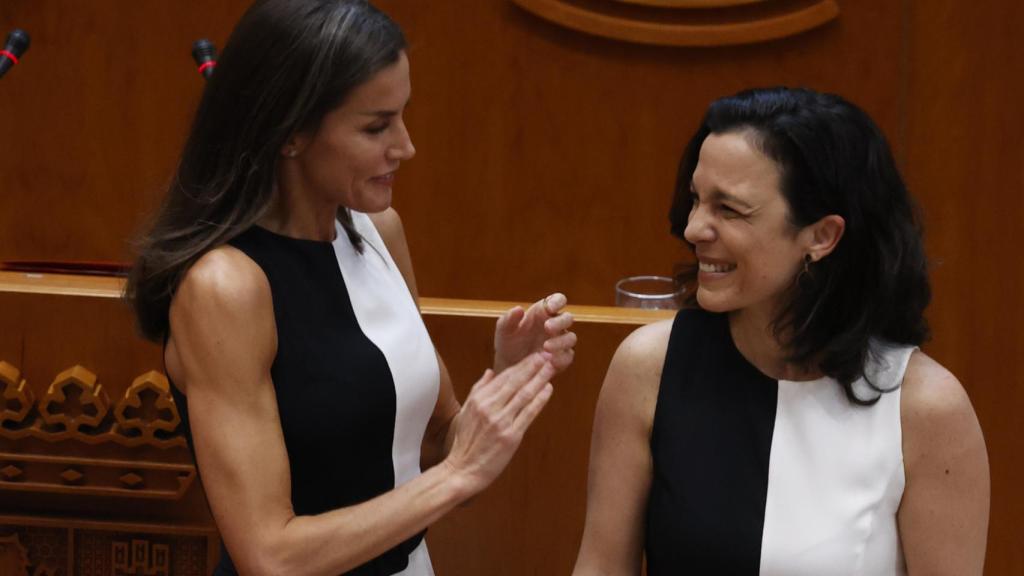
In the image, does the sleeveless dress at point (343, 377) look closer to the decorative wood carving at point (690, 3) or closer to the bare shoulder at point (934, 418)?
the bare shoulder at point (934, 418)

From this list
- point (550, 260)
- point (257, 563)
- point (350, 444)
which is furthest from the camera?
Result: point (550, 260)

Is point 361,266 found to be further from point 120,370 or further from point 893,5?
point 893,5

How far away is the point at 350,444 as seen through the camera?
180 cm

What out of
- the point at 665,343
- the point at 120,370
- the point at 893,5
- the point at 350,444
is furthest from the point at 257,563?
the point at 893,5

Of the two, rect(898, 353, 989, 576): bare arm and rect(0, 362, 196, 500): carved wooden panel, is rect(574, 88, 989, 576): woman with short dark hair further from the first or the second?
rect(0, 362, 196, 500): carved wooden panel

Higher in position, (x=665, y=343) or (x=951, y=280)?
(x=665, y=343)

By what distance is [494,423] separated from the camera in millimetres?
1732

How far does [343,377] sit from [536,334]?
10.5 inches

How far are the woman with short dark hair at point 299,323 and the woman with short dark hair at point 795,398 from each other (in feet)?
0.57

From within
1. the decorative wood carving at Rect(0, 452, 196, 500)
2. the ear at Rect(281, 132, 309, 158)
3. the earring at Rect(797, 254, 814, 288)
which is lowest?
the decorative wood carving at Rect(0, 452, 196, 500)

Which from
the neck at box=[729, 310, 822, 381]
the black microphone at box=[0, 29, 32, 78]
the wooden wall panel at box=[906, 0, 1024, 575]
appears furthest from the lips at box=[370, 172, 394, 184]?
the wooden wall panel at box=[906, 0, 1024, 575]

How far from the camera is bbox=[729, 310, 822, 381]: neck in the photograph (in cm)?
182

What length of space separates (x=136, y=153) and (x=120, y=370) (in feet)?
4.54

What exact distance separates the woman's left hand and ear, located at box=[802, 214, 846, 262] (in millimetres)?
312
